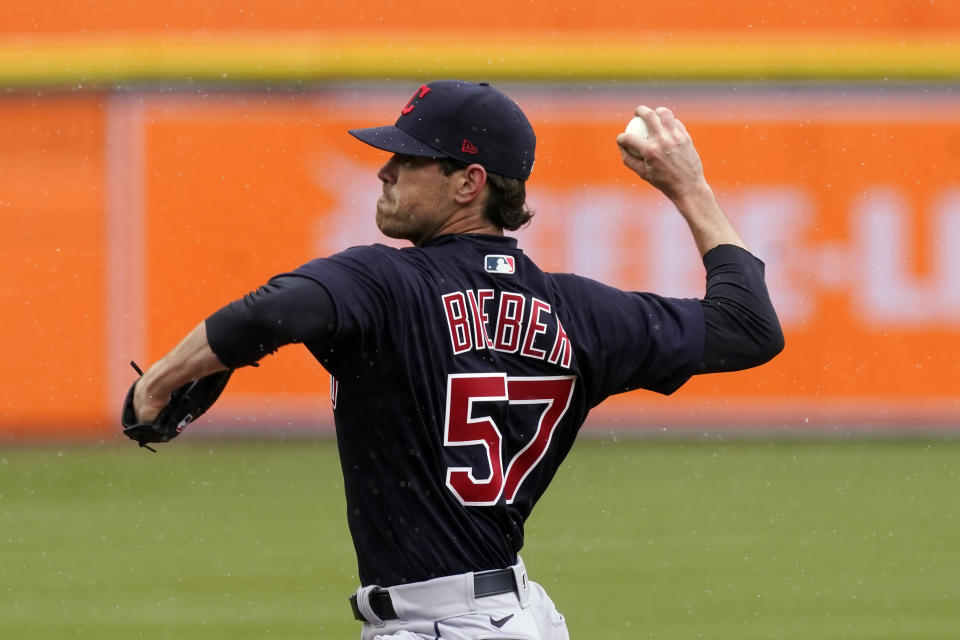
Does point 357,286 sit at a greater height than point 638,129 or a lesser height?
lesser

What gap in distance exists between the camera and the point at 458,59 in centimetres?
1127

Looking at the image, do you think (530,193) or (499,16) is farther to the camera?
(499,16)

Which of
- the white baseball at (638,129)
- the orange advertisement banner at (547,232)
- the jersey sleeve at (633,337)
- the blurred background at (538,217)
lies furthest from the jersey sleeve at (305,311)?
the orange advertisement banner at (547,232)

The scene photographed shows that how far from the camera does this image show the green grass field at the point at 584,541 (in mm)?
6359

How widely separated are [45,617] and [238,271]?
4.66 m

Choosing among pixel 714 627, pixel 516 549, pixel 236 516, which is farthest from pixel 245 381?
pixel 516 549

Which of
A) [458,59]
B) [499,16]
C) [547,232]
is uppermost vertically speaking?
[499,16]

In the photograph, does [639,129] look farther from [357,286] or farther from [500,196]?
[357,286]

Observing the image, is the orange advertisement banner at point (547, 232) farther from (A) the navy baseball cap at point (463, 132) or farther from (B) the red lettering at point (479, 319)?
(B) the red lettering at point (479, 319)

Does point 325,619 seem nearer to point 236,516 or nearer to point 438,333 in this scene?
point 236,516

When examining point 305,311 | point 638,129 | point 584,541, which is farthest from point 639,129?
point 584,541

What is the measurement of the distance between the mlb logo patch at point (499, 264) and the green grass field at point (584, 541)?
3.36 meters

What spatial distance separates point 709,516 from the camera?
8.59m

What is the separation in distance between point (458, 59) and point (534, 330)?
8523 mm
